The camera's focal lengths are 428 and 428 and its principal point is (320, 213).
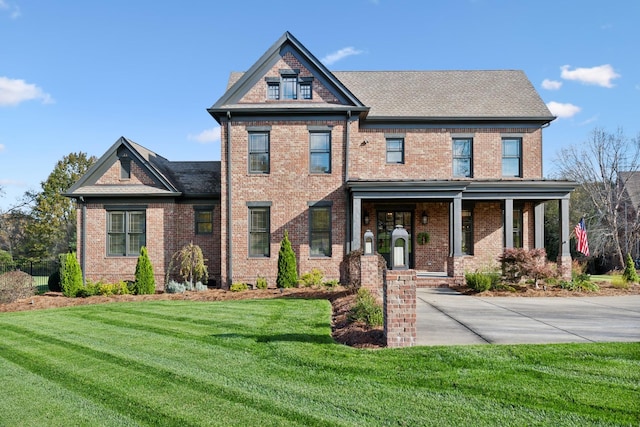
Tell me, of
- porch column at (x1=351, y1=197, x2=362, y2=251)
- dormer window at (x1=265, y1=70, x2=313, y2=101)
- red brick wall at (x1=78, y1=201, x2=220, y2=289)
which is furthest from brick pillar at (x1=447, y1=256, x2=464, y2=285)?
red brick wall at (x1=78, y1=201, x2=220, y2=289)

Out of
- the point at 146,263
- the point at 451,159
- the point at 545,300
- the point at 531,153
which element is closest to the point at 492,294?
the point at 545,300

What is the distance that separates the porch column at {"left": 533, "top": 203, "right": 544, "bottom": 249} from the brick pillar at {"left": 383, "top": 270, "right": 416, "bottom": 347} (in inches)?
495

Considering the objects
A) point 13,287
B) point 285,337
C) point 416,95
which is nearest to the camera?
point 285,337

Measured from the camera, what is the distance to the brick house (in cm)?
1647

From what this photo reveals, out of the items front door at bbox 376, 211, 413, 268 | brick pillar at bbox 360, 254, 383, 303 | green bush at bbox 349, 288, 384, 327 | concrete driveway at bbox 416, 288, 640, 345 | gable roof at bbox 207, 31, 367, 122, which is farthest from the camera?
front door at bbox 376, 211, 413, 268

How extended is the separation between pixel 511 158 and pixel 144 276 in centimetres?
1546

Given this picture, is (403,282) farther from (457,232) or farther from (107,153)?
(107,153)

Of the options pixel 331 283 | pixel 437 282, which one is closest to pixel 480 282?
pixel 437 282

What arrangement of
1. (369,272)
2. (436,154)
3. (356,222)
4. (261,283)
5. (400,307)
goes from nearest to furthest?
(400,307) < (369,272) < (356,222) < (261,283) < (436,154)

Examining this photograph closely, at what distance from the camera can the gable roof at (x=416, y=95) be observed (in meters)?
16.5

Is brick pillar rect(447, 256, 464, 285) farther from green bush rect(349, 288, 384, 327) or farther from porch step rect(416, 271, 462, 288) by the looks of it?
green bush rect(349, 288, 384, 327)

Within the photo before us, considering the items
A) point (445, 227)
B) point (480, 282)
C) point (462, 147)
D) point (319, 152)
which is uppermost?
point (462, 147)

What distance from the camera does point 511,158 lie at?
717 inches

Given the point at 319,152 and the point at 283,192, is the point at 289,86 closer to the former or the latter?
the point at 319,152
